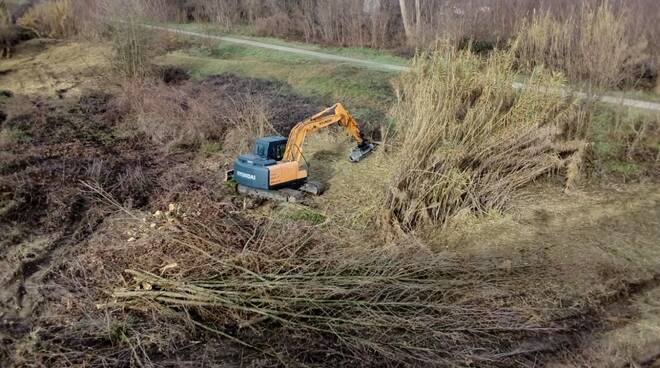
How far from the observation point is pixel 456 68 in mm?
10047

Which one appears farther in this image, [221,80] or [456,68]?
[221,80]

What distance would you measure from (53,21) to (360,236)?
19.5 metres

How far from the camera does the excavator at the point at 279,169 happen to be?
392 inches

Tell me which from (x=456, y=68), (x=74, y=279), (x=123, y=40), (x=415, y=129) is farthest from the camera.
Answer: (x=123, y=40)

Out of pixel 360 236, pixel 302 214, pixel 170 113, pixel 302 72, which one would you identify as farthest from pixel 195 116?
pixel 360 236

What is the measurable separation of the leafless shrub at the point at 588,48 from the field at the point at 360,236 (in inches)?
22.2

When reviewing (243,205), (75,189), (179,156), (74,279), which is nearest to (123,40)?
(179,156)

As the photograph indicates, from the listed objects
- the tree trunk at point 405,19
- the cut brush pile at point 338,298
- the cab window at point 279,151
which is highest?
the tree trunk at point 405,19

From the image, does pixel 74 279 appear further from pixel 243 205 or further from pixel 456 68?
pixel 456 68

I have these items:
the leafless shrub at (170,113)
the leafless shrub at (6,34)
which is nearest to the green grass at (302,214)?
the leafless shrub at (170,113)

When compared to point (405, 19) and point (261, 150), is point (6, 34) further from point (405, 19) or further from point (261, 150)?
point (261, 150)

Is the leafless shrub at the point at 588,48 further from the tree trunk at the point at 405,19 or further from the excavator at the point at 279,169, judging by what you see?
the tree trunk at the point at 405,19

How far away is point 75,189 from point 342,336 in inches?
242

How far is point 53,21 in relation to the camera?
23.3m
